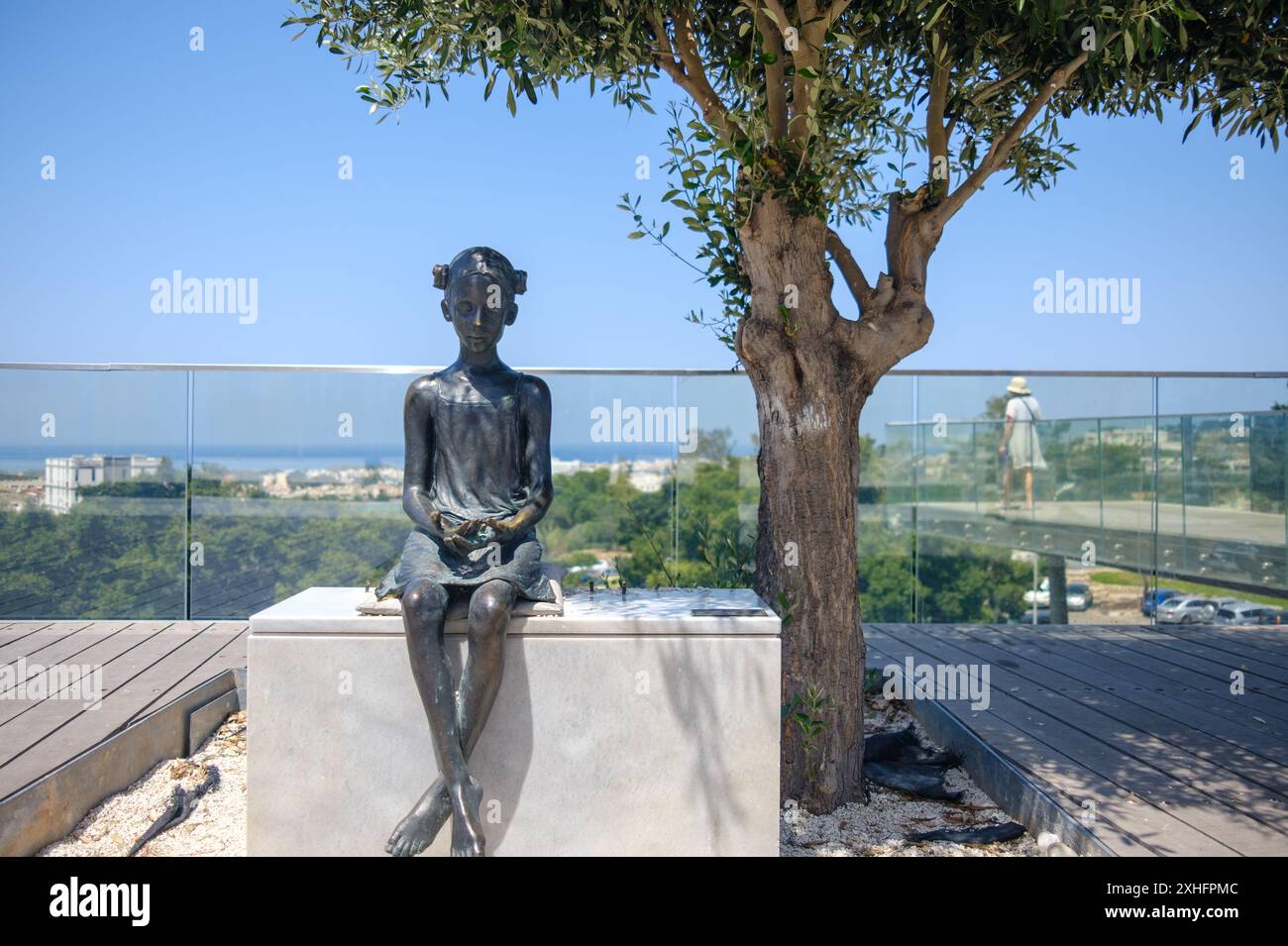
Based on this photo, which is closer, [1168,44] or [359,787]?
[359,787]

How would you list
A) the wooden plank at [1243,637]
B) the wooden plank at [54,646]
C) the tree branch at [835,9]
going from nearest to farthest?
1. the tree branch at [835,9]
2. the wooden plank at [54,646]
3. the wooden plank at [1243,637]

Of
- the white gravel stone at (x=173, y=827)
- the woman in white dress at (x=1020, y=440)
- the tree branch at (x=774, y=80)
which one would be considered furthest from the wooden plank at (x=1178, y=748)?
the white gravel stone at (x=173, y=827)

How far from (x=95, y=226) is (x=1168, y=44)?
16700mm

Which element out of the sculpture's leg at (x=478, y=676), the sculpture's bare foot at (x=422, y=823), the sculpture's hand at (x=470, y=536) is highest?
the sculpture's hand at (x=470, y=536)

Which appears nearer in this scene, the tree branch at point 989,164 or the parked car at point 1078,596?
the tree branch at point 989,164

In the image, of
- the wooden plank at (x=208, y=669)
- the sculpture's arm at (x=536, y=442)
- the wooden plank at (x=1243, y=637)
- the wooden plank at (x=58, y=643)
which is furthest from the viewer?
the wooden plank at (x=1243, y=637)

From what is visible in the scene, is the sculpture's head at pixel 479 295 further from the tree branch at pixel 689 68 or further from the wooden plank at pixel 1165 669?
the wooden plank at pixel 1165 669

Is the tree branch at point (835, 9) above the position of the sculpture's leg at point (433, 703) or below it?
above

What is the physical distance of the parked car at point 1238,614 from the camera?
5.63 metres

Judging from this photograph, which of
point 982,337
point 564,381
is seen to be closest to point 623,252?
point 982,337

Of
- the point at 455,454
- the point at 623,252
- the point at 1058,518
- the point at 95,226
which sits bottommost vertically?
the point at 1058,518

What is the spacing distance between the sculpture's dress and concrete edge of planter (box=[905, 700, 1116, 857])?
1.61 meters
